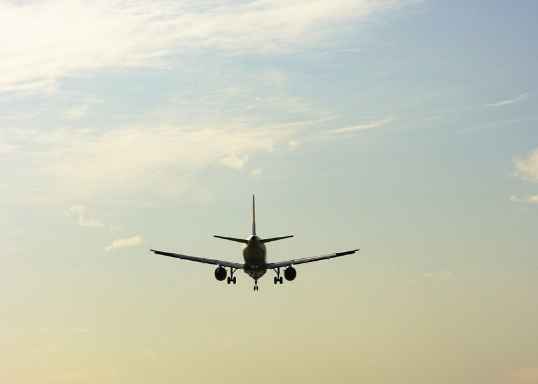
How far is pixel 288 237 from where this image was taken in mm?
191875

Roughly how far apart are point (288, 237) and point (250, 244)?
9.69 metres

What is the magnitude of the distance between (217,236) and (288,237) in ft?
36.2

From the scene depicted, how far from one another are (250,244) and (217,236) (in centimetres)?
835

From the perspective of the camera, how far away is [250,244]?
199375mm

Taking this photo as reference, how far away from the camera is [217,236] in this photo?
19288 cm
